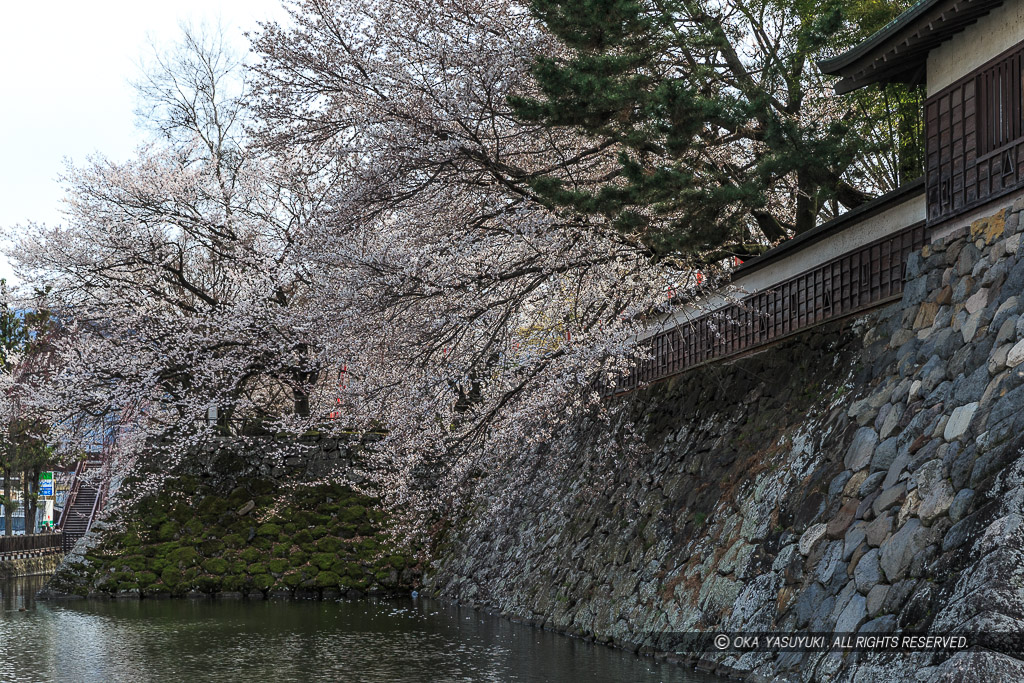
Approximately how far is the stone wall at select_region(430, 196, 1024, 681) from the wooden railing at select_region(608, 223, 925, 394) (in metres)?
0.22

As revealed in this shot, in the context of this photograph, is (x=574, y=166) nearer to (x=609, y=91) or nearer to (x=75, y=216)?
(x=609, y=91)

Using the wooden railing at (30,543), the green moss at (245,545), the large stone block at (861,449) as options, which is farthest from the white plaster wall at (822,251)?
the wooden railing at (30,543)

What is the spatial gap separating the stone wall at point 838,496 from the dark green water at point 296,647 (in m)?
0.83

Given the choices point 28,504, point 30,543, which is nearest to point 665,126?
point 30,543

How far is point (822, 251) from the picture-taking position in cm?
1090

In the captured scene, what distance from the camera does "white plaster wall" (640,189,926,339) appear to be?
9.75 metres

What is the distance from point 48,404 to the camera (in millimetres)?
20562

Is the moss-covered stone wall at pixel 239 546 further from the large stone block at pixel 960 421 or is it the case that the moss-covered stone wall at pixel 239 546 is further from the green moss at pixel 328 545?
the large stone block at pixel 960 421

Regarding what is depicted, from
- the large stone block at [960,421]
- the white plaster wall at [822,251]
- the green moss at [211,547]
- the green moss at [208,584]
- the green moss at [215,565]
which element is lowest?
the green moss at [208,584]

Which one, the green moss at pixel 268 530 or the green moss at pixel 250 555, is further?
the green moss at pixel 268 530

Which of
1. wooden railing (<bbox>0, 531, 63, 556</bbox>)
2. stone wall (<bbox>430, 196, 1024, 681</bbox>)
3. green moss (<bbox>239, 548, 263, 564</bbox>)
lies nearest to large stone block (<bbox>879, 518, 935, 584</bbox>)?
stone wall (<bbox>430, 196, 1024, 681</bbox>)

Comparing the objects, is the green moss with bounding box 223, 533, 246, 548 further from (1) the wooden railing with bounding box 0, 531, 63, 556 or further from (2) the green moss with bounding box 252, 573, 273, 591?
(1) the wooden railing with bounding box 0, 531, 63, 556

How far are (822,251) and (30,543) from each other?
26854mm

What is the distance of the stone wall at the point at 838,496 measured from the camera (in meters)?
6.59
